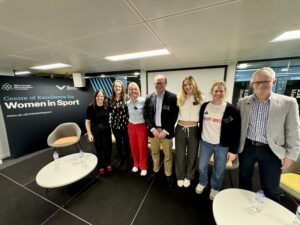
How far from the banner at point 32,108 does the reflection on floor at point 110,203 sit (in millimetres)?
1196

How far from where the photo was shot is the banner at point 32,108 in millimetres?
3196

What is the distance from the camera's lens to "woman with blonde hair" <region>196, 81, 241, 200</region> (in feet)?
5.20

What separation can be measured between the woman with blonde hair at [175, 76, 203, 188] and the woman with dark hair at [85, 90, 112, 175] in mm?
1336

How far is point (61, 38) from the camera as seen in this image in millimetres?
1627

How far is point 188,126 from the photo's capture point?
1901mm

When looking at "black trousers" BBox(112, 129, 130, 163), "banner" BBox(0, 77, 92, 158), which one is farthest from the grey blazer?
"banner" BBox(0, 77, 92, 158)

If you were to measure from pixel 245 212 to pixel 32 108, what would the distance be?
4.81 m

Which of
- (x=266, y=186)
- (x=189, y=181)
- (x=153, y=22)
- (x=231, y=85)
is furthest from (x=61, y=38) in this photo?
(x=231, y=85)

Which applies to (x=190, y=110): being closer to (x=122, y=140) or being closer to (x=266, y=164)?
(x=266, y=164)

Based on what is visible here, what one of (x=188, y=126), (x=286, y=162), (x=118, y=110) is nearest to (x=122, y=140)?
(x=118, y=110)

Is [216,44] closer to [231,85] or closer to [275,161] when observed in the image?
→ [275,161]

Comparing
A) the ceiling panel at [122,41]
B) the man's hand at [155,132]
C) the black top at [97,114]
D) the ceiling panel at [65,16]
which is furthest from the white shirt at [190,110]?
the black top at [97,114]

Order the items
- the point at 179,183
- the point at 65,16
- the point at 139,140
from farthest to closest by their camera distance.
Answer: the point at 139,140 < the point at 179,183 < the point at 65,16

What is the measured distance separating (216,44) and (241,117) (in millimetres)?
1128
